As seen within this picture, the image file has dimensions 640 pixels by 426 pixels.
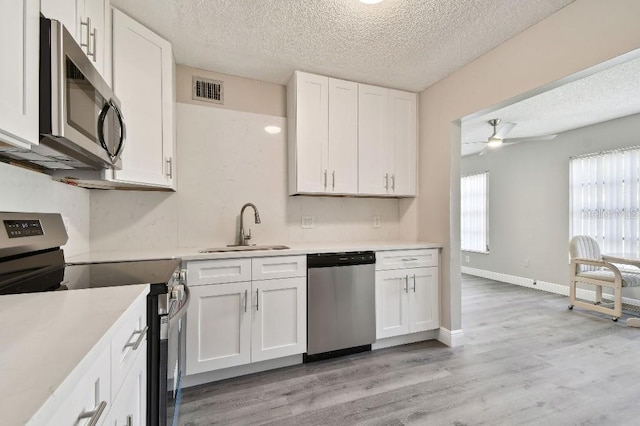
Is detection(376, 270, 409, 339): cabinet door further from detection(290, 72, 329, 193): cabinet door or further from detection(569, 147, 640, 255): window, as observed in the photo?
detection(569, 147, 640, 255): window

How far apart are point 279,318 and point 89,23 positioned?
2.08 metres

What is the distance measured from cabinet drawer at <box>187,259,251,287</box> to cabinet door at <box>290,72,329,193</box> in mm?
854

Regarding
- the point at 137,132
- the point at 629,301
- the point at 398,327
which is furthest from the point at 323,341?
the point at 629,301

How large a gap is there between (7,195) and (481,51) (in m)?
3.11

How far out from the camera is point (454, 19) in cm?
192

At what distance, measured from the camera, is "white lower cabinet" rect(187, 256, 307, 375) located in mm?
1990

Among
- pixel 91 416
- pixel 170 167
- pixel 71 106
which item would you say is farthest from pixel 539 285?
pixel 71 106

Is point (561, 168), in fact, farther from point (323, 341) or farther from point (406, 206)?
point (323, 341)

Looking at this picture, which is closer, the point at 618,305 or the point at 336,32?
the point at 336,32

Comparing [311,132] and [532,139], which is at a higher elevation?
[532,139]

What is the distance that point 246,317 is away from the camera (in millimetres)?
2107

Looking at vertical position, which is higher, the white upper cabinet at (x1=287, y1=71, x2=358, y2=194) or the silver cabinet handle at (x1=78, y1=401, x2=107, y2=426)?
the white upper cabinet at (x1=287, y1=71, x2=358, y2=194)

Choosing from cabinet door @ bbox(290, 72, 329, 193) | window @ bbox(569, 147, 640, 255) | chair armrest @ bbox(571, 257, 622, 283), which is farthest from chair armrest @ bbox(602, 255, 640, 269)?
cabinet door @ bbox(290, 72, 329, 193)

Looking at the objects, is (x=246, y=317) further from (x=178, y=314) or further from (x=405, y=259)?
(x=405, y=259)
